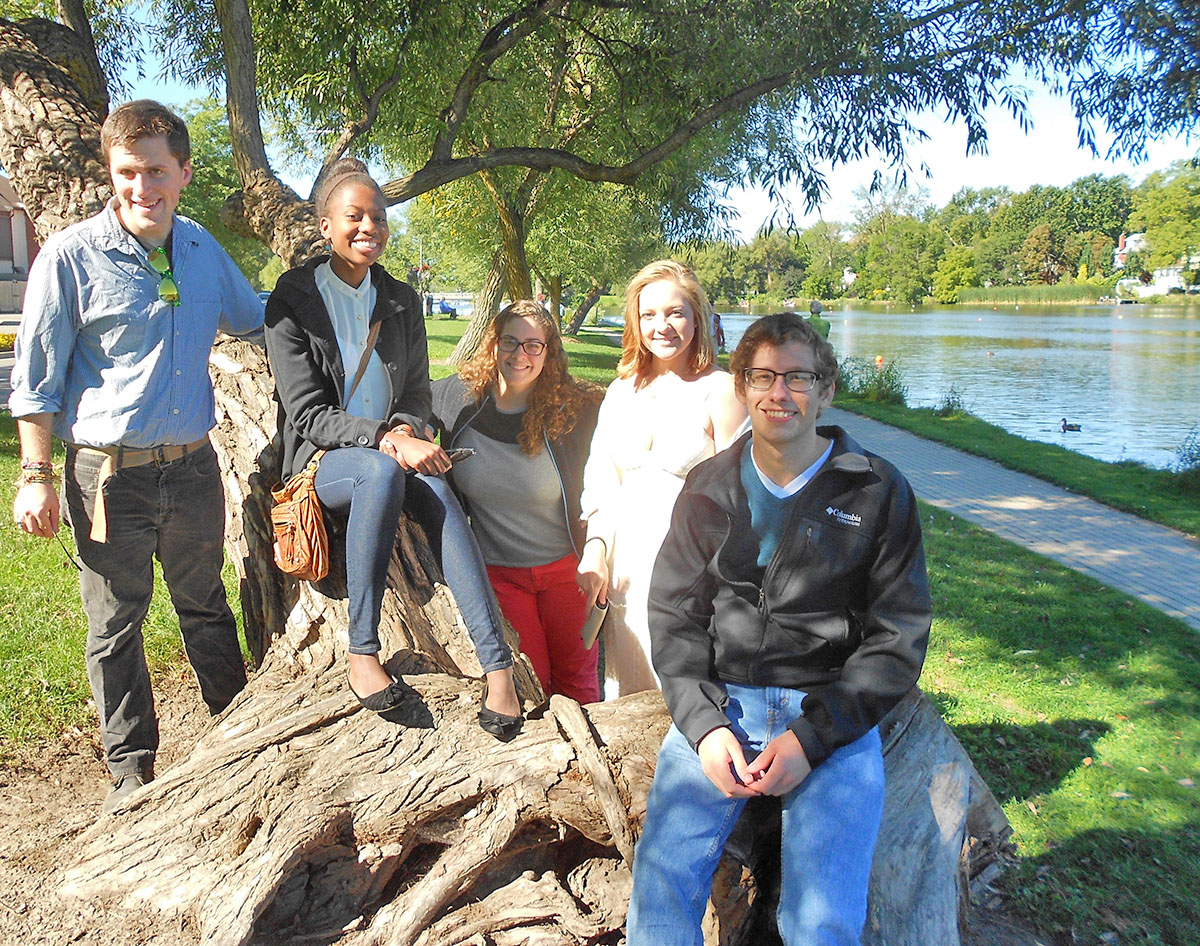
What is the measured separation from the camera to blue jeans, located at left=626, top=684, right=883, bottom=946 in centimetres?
217

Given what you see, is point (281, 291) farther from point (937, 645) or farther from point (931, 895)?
point (937, 645)

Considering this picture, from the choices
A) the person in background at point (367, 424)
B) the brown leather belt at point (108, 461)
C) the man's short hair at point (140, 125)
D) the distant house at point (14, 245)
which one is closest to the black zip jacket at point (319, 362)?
the person in background at point (367, 424)

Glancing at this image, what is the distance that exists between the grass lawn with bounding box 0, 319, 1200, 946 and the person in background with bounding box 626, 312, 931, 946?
1.50 metres

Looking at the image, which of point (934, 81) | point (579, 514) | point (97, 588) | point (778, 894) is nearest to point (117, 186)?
point (97, 588)

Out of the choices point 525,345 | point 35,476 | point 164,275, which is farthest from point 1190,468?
point 35,476

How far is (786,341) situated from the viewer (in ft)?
8.30

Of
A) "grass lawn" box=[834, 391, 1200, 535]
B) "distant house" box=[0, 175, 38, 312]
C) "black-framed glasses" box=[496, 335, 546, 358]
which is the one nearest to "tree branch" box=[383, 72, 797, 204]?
"black-framed glasses" box=[496, 335, 546, 358]

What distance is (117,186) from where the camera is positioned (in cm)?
291

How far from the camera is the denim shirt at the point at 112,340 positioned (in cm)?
282

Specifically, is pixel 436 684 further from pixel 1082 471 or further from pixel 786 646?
pixel 1082 471

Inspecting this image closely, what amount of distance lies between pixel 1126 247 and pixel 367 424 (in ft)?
456

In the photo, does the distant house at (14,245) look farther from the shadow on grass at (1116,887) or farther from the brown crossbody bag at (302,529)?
the shadow on grass at (1116,887)

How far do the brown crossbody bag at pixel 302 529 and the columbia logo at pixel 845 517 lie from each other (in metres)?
1.53

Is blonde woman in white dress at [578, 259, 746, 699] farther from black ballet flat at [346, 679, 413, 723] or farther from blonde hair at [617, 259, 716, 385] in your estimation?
black ballet flat at [346, 679, 413, 723]
